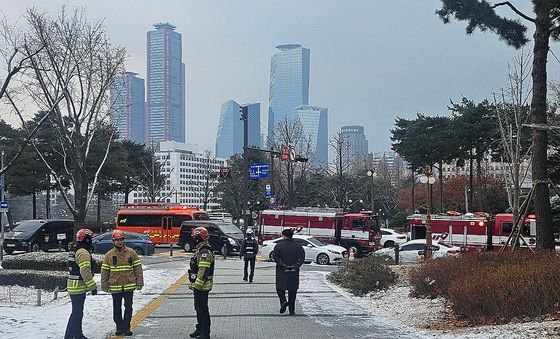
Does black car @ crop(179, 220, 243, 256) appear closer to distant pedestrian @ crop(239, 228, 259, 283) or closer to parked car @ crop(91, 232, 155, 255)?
parked car @ crop(91, 232, 155, 255)

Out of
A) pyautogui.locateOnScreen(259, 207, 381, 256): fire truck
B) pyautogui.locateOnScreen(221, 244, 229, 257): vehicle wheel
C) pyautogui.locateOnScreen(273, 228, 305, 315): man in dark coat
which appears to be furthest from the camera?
pyautogui.locateOnScreen(259, 207, 381, 256): fire truck

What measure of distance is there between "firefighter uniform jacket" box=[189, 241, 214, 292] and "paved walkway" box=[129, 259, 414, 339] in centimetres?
83

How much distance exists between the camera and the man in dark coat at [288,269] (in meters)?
13.4

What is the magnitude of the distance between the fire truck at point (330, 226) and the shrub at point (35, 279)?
21550 mm

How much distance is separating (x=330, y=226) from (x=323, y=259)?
26.3ft

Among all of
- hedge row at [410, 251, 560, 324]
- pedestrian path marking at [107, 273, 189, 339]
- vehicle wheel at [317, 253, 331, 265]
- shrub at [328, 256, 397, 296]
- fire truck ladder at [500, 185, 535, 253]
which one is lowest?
vehicle wheel at [317, 253, 331, 265]

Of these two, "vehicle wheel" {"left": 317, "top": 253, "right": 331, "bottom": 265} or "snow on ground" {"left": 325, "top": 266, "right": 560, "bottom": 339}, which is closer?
"snow on ground" {"left": 325, "top": 266, "right": 560, "bottom": 339}

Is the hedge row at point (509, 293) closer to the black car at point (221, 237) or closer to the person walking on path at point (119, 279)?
the person walking on path at point (119, 279)

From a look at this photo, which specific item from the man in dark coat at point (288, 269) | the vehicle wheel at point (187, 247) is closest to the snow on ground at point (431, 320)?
the man in dark coat at point (288, 269)

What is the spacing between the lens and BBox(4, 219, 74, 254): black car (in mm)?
37688

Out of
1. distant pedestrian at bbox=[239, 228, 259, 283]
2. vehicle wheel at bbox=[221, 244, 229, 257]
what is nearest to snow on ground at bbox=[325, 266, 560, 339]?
distant pedestrian at bbox=[239, 228, 259, 283]

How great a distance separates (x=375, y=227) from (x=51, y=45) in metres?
20.3

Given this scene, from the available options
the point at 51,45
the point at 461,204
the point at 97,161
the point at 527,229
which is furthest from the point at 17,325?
the point at 461,204

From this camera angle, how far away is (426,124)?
55.6m
